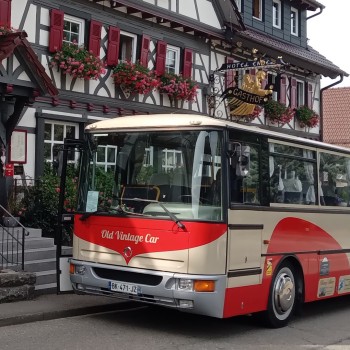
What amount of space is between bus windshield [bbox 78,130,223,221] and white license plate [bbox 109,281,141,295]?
2.88ft

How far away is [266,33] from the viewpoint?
23594mm

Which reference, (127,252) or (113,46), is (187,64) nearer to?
(113,46)

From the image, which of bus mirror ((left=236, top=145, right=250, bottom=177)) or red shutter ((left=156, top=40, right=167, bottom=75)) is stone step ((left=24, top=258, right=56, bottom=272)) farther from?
red shutter ((left=156, top=40, right=167, bottom=75))

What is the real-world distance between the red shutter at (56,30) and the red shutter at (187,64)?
15.7 feet

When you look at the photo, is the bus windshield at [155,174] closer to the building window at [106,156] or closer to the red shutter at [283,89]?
the building window at [106,156]

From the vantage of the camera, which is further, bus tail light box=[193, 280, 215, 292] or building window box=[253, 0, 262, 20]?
building window box=[253, 0, 262, 20]

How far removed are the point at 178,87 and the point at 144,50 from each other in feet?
4.94

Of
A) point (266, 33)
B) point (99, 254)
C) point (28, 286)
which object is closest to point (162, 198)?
point (99, 254)

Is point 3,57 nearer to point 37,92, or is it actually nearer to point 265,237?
point 37,92

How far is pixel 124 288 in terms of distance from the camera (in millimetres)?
7855

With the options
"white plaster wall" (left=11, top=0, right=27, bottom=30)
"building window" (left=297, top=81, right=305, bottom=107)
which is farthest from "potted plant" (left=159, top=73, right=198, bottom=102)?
"building window" (left=297, top=81, right=305, bottom=107)

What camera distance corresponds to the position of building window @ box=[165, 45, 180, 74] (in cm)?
1839

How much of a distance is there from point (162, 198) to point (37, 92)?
5.64 m

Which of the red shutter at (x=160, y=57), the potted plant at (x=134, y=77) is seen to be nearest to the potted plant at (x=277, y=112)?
the red shutter at (x=160, y=57)
